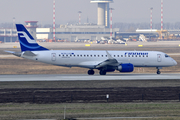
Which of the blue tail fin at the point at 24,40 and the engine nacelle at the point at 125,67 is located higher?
the blue tail fin at the point at 24,40

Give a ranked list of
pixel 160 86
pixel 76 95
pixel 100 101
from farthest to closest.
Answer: pixel 160 86 < pixel 76 95 < pixel 100 101

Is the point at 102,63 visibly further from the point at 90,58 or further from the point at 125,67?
the point at 125,67

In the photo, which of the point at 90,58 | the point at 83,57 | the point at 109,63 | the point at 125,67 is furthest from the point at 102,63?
the point at 125,67

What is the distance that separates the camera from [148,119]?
18.8 m

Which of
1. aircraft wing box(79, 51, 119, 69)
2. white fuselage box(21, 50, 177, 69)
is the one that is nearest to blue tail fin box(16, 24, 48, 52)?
white fuselage box(21, 50, 177, 69)

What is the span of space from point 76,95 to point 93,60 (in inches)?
638

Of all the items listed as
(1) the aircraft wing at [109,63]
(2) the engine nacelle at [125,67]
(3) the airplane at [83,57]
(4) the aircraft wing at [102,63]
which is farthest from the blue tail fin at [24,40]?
(2) the engine nacelle at [125,67]

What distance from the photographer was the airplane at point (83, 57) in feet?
136

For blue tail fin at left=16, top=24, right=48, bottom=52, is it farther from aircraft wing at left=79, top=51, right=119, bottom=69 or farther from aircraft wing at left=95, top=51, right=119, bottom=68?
aircraft wing at left=95, top=51, right=119, bottom=68

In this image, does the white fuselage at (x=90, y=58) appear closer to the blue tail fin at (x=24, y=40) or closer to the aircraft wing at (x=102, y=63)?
the aircraft wing at (x=102, y=63)

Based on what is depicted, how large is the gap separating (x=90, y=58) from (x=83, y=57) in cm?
105

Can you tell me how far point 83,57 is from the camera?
42531 millimetres

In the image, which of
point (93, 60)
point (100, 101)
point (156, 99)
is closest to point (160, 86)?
point (156, 99)

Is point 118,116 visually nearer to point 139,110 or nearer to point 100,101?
point 139,110
